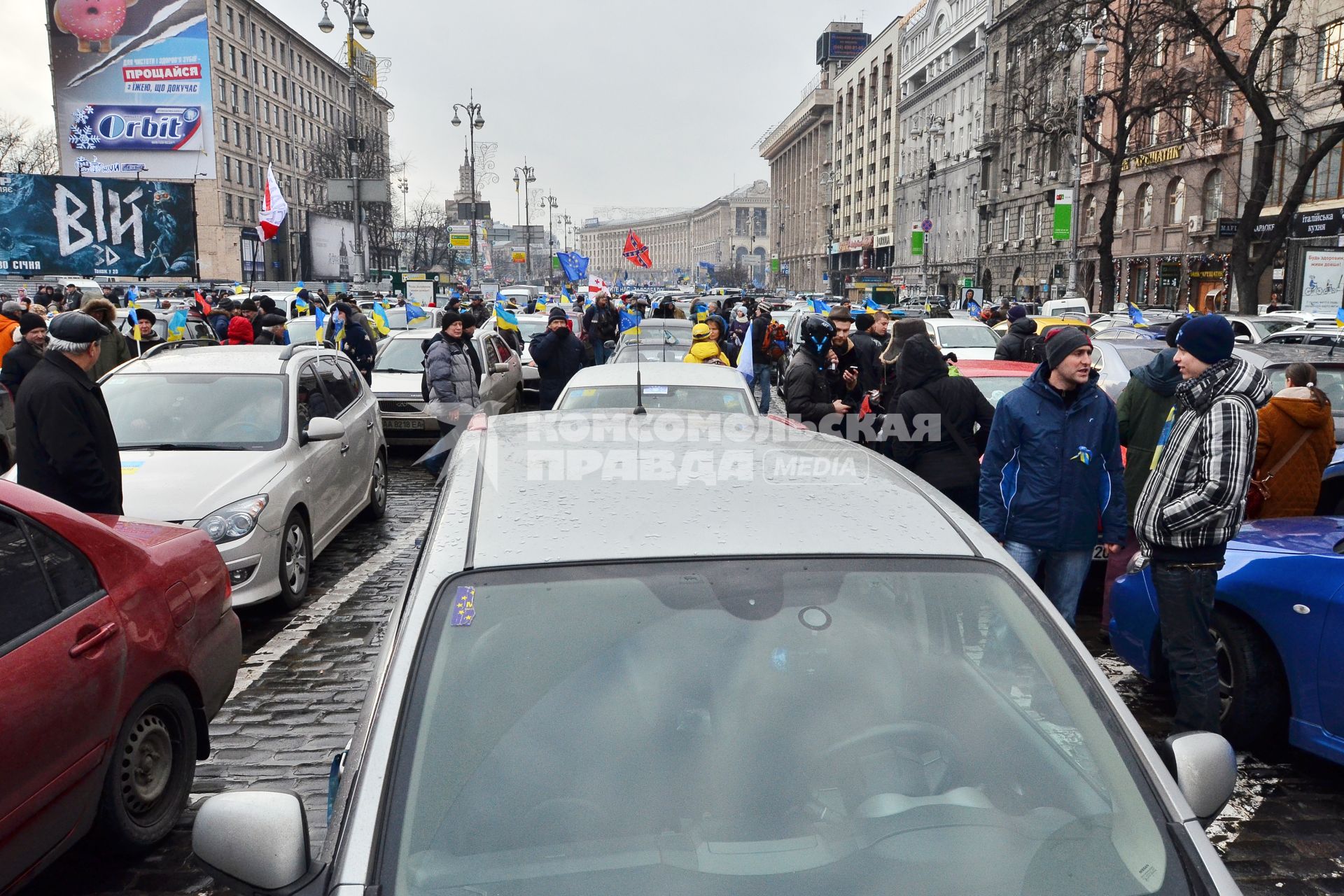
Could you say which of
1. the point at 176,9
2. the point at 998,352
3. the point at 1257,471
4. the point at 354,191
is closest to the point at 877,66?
the point at 176,9

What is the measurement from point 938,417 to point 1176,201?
146 ft

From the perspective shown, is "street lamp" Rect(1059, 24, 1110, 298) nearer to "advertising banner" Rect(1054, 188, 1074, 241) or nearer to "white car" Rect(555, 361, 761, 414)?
"advertising banner" Rect(1054, 188, 1074, 241)

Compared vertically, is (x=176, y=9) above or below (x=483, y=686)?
above

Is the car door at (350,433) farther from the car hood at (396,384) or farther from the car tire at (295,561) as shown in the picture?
the car hood at (396,384)

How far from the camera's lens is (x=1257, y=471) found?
6488 millimetres

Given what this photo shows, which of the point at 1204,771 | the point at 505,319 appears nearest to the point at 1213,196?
the point at 505,319

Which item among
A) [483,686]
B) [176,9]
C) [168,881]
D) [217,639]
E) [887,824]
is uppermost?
[176,9]

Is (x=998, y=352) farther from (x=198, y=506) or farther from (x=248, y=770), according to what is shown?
(x=248, y=770)

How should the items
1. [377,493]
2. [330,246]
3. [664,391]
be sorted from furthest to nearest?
1. [330,246]
2. [377,493]
3. [664,391]

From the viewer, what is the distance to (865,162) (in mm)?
106312

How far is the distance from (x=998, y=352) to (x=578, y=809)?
1169 cm

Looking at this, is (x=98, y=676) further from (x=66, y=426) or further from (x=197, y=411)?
(x=197, y=411)

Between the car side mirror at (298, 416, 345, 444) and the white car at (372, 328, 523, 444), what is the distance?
470 centimetres

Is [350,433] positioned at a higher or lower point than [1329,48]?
lower
